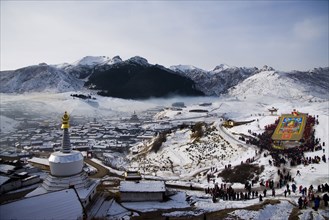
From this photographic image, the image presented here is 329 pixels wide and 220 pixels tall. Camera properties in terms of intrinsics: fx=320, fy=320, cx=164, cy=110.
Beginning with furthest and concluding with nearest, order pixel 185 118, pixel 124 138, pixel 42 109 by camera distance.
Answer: pixel 42 109 → pixel 185 118 → pixel 124 138

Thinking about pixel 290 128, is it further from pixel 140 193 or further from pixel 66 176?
pixel 66 176

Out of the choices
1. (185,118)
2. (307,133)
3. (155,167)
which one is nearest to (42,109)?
(185,118)

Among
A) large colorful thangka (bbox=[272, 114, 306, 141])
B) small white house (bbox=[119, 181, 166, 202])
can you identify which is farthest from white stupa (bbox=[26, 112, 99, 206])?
large colorful thangka (bbox=[272, 114, 306, 141])

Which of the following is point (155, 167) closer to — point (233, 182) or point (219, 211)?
point (233, 182)

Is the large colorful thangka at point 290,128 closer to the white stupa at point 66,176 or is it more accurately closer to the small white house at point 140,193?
the small white house at point 140,193

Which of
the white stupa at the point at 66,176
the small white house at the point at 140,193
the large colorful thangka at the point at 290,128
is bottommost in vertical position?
the small white house at the point at 140,193

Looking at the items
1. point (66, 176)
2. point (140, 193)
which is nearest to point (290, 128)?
point (140, 193)

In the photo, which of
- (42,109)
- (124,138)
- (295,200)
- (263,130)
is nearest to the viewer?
(295,200)

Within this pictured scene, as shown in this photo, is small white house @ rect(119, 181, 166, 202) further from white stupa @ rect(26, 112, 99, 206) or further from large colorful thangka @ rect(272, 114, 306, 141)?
large colorful thangka @ rect(272, 114, 306, 141)

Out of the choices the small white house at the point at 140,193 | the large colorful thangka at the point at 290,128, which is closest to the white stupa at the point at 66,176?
the small white house at the point at 140,193
